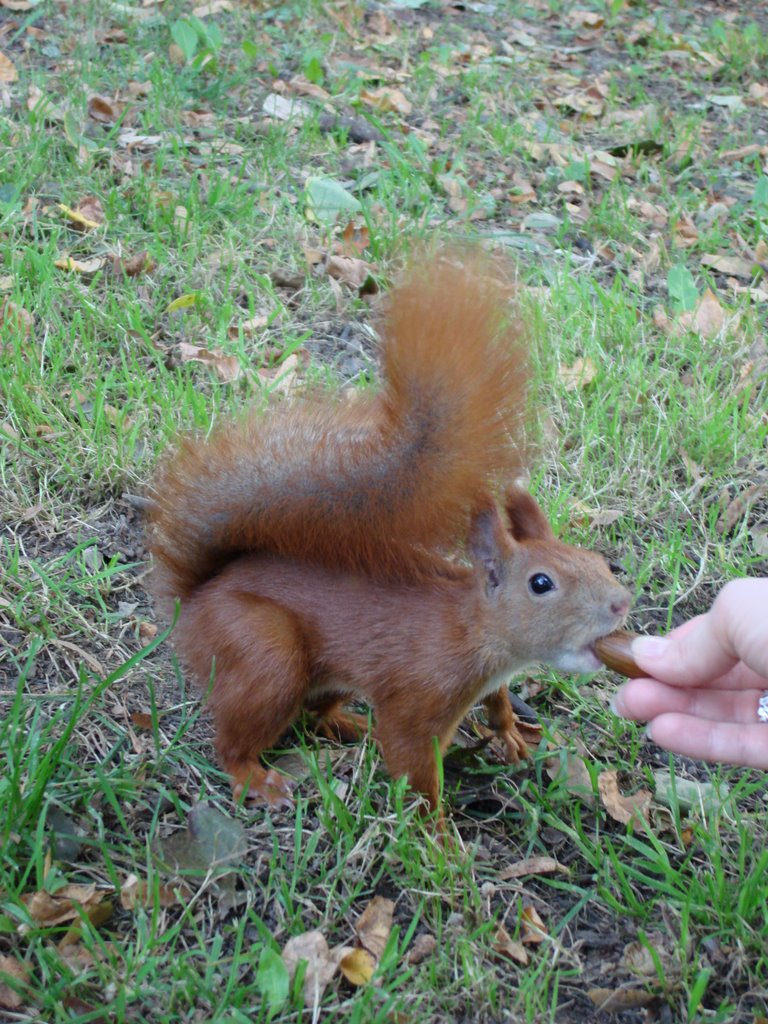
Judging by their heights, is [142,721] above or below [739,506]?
below

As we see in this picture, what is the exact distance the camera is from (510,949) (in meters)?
1.53

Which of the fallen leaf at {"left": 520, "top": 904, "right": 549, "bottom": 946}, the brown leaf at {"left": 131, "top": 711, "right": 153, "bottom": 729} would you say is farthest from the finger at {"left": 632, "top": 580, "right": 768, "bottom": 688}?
the brown leaf at {"left": 131, "top": 711, "right": 153, "bottom": 729}

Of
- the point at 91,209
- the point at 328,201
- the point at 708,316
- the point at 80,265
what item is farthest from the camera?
the point at 328,201

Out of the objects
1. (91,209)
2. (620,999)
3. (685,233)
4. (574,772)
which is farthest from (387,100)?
(620,999)

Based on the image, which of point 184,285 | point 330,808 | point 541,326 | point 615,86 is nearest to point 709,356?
point 541,326

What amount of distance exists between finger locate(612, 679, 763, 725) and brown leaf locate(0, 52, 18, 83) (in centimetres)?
307

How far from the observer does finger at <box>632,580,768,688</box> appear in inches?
57.5

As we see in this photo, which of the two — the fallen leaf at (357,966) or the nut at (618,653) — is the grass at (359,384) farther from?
the nut at (618,653)

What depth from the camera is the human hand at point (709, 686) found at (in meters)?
1.49

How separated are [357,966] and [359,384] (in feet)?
4.83

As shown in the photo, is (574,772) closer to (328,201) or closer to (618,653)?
(618,653)

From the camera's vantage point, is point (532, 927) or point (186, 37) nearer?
point (532, 927)

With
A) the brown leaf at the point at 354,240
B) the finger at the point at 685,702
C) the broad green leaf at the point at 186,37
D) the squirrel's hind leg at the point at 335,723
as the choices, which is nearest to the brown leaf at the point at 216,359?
the brown leaf at the point at 354,240

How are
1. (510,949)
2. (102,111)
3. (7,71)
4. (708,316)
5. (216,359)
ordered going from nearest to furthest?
(510,949) → (216,359) → (708,316) → (102,111) → (7,71)
